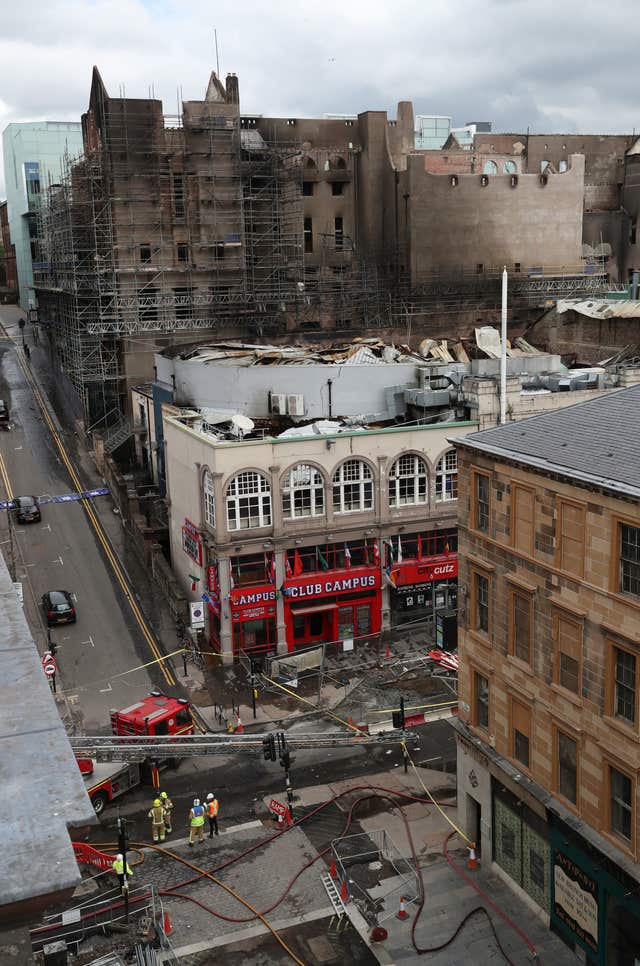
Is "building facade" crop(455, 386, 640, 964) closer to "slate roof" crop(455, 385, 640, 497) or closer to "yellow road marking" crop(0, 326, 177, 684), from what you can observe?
"slate roof" crop(455, 385, 640, 497)

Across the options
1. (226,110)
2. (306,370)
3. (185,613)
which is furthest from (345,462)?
(226,110)

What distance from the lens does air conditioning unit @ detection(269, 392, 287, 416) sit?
181 feet

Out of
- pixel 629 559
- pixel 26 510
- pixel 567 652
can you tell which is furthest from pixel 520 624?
pixel 26 510

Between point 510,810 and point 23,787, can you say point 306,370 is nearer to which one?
point 510,810

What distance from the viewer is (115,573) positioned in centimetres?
5828

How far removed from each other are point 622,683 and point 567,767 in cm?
379

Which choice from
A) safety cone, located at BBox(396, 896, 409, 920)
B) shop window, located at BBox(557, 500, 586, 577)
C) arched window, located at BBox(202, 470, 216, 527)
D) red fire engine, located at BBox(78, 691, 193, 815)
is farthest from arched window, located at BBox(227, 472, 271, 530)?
shop window, located at BBox(557, 500, 586, 577)

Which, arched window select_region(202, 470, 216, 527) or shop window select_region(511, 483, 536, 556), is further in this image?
arched window select_region(202, 470, 216, 527)

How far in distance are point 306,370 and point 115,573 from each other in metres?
16.8

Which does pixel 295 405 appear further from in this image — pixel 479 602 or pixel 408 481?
pixel 479 602

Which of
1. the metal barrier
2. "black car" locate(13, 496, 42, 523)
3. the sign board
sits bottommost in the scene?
the metal barrier

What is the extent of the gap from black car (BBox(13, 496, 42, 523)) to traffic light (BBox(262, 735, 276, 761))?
35.3 metres

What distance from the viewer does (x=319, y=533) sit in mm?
49438

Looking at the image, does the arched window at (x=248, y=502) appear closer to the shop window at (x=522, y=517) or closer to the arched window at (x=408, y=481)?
the arched window at (x=408, y=481)
